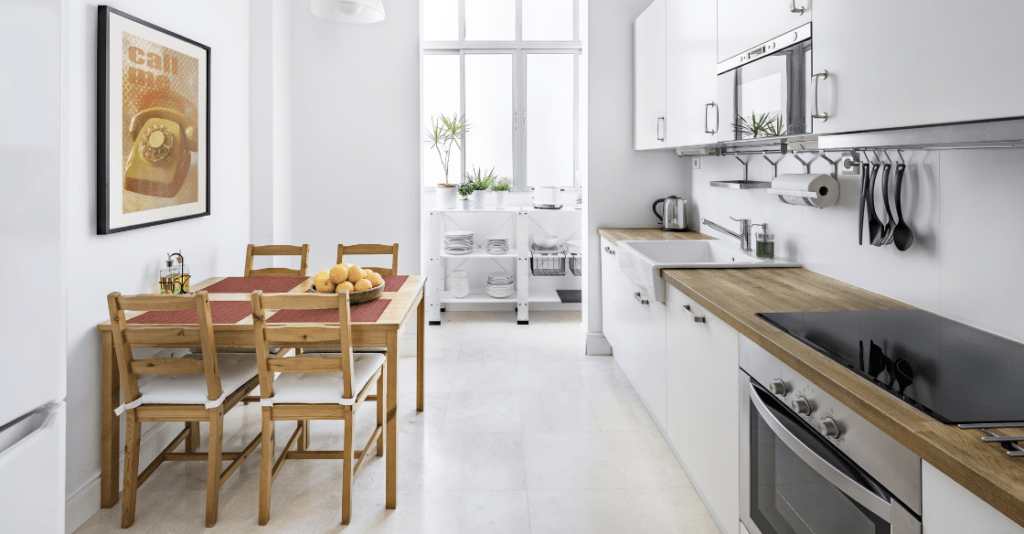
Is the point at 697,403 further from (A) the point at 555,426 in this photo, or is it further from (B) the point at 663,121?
(B) the point at 663,121

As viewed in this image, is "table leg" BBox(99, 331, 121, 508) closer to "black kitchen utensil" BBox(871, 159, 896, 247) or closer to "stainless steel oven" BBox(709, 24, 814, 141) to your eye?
"stainless steel oven" BBox(709, 24, 814, 141)

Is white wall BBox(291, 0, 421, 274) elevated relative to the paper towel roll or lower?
elevated

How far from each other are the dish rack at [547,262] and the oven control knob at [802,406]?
419 cm

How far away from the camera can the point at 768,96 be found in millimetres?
2188

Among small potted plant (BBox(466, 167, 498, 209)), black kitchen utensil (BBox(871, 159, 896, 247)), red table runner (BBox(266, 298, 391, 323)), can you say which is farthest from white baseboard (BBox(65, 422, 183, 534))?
small potted plant (BBox(466, 167, 498, 209))

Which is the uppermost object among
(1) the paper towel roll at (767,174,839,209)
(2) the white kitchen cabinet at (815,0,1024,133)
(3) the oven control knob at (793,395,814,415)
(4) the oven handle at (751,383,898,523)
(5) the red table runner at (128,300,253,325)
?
(2) the white kitchen cabinet at (815,0,1024,133)

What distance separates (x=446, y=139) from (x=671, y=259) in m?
2.83

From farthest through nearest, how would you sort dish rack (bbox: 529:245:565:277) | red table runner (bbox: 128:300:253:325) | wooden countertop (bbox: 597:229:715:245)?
1. dish rack (bbox: 529:245:565:277)
2. wooden countertop (bbox: 597:229:715:245)
3. red table runner (bbox: 128:300:253:325)

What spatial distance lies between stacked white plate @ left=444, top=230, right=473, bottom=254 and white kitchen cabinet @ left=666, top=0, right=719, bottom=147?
2.45 meters

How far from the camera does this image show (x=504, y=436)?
3094 millimetres

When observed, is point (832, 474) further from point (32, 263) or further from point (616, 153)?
point (616, 153)

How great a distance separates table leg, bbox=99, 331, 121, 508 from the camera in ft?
7.83

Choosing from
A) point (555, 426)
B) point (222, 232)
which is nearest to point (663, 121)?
point (555, 426)

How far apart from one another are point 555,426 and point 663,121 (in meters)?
1.85
